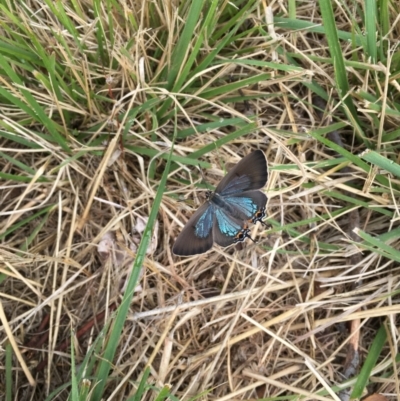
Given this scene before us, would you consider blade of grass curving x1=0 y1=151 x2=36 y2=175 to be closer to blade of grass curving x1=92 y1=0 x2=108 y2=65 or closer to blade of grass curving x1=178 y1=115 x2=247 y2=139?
blade of grass curving x1=92 y1=0 x2=108 y2=65

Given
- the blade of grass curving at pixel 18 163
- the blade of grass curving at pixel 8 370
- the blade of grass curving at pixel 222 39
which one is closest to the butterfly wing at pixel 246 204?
the blade of grass curving at pixel 222 39

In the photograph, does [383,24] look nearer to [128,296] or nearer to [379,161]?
[379,161]

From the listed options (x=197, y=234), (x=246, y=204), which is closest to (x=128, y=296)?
(x=197, y=234)

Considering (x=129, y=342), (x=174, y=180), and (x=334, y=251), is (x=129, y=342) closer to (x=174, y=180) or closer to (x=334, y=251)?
(x=174, y=180)

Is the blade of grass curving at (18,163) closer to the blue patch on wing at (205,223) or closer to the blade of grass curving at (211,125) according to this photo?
the blade of grass curving at (211,125)

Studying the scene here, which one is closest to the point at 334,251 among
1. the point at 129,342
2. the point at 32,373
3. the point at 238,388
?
the point at 238,388
